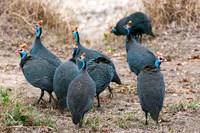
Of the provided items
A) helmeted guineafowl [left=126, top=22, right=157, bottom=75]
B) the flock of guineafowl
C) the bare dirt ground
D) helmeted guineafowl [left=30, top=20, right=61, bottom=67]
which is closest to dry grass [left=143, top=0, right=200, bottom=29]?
the bare dirt ground

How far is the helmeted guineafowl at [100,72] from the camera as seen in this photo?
7402 mm

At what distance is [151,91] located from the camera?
643 centimetres

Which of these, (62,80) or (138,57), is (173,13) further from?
(62,80)

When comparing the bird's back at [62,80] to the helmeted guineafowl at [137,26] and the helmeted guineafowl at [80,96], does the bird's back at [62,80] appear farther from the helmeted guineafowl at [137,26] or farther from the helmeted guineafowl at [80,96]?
the helmeted guineafowl at [137,26]

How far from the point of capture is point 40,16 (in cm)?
1226

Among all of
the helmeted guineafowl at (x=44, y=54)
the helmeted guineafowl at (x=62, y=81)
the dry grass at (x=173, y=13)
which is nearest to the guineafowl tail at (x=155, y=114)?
the helmeted guineafowl at (x=62, y=81)

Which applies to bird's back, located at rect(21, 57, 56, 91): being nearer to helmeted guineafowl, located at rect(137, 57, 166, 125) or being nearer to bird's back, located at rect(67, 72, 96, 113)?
bird's back, located at rect(67, 72, 96, 113)

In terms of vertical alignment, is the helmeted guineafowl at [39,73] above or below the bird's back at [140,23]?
above

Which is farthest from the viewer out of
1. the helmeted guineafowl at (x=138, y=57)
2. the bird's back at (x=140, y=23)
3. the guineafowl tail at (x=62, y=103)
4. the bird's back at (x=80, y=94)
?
the bird's back at (x=140, y=23)

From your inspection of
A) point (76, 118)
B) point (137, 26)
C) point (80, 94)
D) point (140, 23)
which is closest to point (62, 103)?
point (80, 94)

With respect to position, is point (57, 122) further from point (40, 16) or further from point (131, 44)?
point (40, 16)

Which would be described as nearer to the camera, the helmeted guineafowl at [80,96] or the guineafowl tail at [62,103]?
the helmeted guineafowl at [80,96]

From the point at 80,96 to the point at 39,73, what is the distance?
3.58ft

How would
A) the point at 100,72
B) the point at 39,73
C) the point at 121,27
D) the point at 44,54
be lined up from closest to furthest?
the point at 39,73
the point at 100,72
the point at 44,54
the point at 121,27
